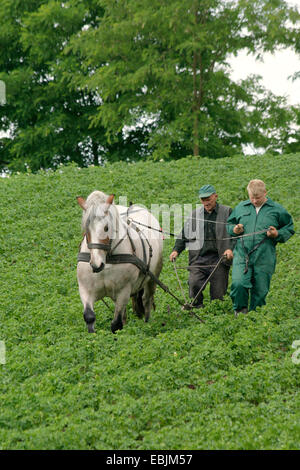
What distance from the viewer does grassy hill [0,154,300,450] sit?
5.43 meters

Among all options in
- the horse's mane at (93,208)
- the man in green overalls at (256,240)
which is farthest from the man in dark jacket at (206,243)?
the horse's mane at (93,208)

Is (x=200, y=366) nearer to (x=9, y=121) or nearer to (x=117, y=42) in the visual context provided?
(x=117, y=42)

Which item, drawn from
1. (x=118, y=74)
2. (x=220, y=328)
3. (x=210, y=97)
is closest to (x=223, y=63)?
(x=210, y=97)

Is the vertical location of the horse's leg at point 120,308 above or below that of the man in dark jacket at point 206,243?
below

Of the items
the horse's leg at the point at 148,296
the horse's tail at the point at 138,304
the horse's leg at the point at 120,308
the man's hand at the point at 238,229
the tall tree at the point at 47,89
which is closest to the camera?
the horse's leg at the point at 120,308

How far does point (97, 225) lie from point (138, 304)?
8.50 ft

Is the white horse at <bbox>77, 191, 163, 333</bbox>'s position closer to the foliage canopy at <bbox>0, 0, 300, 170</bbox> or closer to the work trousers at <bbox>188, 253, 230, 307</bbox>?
the work trousers at <bbox>188, 253, 230, 307</bbox>

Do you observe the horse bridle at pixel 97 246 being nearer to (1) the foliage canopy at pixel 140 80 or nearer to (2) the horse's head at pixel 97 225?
(2) the horse's head at pixel 97 225

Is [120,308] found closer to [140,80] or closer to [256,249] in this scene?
[256,249]

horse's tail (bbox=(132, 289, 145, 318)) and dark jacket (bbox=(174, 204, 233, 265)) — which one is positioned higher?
dark jacket (bbox=(174, 204, 233, 265))

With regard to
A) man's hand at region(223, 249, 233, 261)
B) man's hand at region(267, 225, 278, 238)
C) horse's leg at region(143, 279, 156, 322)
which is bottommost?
horse's leg at region(143, 279, 156, 322)

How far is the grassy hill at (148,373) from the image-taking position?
5434 millimetres

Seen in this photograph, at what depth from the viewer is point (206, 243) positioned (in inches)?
383

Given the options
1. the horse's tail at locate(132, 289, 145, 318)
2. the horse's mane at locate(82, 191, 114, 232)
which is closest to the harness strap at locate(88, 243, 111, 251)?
the horse's mane at locate(82, 191, 114, 232)
